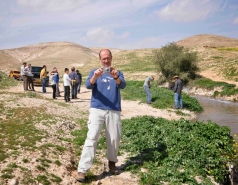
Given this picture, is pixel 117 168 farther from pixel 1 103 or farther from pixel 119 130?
pixel 1 103

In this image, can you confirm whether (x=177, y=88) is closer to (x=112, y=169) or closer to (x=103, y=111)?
(x=112, y=169)

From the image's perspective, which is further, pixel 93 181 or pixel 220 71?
pixel 220 71

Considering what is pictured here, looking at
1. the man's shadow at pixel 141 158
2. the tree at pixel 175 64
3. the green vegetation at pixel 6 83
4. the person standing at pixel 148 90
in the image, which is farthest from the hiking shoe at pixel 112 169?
the tree at pixel 175 64

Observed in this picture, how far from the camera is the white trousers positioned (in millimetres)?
4987

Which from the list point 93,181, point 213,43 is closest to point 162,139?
point 93,181

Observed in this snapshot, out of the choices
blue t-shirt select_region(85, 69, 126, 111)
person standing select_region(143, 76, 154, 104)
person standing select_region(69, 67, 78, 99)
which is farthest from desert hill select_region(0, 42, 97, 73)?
blue t-shirt select_region(85, 69, 126, 111)

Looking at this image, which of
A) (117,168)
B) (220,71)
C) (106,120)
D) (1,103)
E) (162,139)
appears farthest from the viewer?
(220,71)

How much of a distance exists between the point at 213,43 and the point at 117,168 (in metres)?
103

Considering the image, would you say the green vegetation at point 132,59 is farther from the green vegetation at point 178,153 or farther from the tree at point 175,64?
the green vegetation at point 178,153

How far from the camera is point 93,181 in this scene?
5168mm

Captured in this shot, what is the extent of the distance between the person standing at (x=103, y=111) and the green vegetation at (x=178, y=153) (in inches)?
47.9

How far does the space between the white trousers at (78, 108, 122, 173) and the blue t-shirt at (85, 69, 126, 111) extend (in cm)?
12

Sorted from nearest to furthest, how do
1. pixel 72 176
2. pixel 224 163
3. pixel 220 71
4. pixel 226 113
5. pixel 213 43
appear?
pixel 72 176
pixel 224 163
pixel 226 113
pixel 220 71
pixel 213 43

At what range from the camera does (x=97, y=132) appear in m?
5.03
